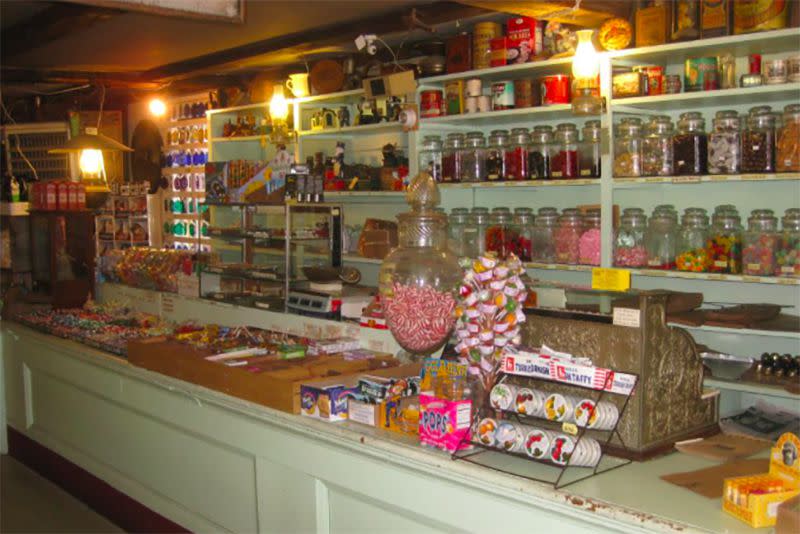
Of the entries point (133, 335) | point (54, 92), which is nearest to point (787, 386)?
point (133, 335)

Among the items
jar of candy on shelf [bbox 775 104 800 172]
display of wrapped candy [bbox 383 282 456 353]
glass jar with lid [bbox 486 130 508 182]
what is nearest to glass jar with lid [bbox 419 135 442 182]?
Answer: glass jar with lid [bbox 486 130 508 182]

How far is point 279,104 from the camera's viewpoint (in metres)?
6.25

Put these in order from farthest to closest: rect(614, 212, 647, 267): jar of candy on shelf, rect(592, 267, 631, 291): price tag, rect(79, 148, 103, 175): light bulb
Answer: rect(79, 148, 103, 175): light bulb → rect(614, 212, 647, 267): jar of candy on shelf → rect(592, 267, 631, 291): price tag

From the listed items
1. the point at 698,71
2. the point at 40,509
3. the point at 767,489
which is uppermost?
the point at 698,71

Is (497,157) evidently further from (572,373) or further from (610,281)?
(572,373)

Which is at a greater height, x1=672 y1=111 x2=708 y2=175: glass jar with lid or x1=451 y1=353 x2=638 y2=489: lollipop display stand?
x1=672 y1=111 x2=708 y2=175: glass jar with lid

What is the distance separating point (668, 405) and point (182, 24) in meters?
4.90

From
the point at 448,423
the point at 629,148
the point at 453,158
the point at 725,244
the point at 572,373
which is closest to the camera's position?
the point at 572,373

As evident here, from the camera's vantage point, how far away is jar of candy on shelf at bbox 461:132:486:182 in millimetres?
4922

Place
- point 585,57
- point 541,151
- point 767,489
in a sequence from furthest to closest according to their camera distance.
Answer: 1. point 541,151
2. point 585,57
3. point 767,489

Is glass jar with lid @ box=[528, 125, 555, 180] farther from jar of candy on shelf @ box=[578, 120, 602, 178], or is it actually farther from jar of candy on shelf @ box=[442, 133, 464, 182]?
jar of candy on shelf @ box=[442, 133, 464, 182]

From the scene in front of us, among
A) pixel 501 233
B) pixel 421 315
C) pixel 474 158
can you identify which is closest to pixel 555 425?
pixel 421 315

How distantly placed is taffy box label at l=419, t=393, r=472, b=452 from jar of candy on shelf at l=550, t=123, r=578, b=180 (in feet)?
7.94

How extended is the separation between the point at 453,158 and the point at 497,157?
0.34 metres
